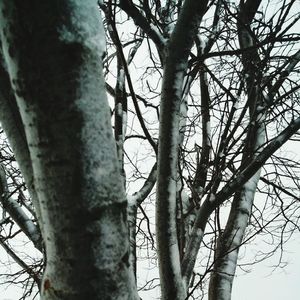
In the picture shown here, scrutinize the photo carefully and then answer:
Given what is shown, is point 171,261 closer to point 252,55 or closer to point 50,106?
point 50,106

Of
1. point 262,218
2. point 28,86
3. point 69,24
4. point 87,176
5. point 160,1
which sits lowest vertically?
point 87,176

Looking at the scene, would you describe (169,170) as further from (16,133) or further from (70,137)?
(70,137)

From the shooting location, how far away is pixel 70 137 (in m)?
0.58

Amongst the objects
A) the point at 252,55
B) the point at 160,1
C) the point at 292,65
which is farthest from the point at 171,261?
the point at 160,1

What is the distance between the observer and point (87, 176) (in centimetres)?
60

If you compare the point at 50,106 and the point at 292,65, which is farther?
the point at 292,65

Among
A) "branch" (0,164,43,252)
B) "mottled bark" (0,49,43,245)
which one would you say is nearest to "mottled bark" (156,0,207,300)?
"mottled bark" (0,49,43,245)

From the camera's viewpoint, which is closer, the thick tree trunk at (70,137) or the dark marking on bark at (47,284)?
the thick tree trunk at (70,137)

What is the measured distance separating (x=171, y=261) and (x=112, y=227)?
1026mm

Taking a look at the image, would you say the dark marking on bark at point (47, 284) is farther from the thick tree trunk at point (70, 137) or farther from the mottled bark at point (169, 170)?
the mottled bark at point (169, 170)

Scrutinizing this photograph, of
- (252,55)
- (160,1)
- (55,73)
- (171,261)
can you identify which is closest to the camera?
(55,73)

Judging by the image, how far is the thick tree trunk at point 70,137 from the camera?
0.57 m

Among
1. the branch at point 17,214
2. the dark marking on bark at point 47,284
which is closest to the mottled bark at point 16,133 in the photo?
the dark marking on bark at point 47,284

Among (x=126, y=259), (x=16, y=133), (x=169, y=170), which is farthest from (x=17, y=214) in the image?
(x=126, y=259)
